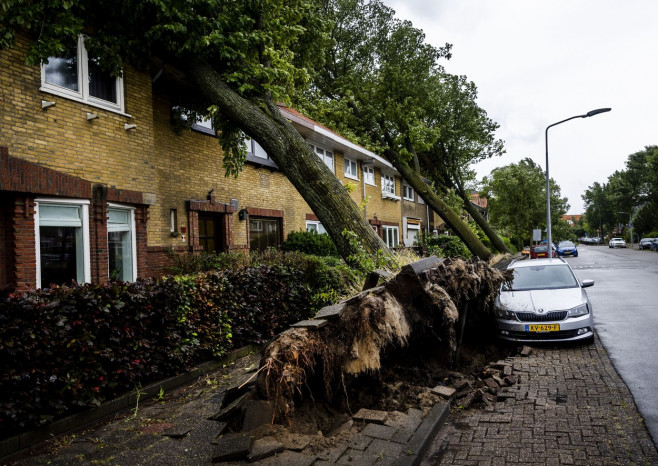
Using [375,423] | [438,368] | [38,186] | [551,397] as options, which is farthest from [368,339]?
[38,186]

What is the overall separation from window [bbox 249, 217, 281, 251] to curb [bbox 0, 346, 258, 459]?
23.1 feet

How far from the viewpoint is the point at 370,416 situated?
407 cm

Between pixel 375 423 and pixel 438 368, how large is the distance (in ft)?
6.86

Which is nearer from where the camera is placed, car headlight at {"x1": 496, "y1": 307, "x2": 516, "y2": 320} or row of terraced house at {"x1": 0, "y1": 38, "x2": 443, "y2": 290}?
row of terraced house at {"x1": 0, "y1": 38, "x2": 443, "y2": 290}

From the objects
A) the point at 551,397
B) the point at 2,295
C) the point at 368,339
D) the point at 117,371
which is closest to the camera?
the point at 2,295

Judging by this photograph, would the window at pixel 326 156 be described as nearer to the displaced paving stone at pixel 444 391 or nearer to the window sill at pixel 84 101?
the window sill at pixel 84 101

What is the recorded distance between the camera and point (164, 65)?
993 cm

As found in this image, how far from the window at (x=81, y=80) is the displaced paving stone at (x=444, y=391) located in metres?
7.73

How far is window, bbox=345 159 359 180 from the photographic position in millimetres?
19984

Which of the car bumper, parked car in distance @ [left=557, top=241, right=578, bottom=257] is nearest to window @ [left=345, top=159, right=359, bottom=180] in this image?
the car bumper

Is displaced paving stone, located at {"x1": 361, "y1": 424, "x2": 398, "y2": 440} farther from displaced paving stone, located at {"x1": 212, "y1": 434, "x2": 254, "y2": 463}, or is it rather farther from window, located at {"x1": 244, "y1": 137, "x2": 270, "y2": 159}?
window, located at {"x1": 244, "y1": 137, "x2": 270, "y2": 159}

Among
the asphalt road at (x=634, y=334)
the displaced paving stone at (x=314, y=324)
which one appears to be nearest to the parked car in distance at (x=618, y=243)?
the asphalt road at (x=634, y=334)

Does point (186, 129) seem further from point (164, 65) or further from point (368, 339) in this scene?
point (368, 339)

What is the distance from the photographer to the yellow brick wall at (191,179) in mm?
10273
